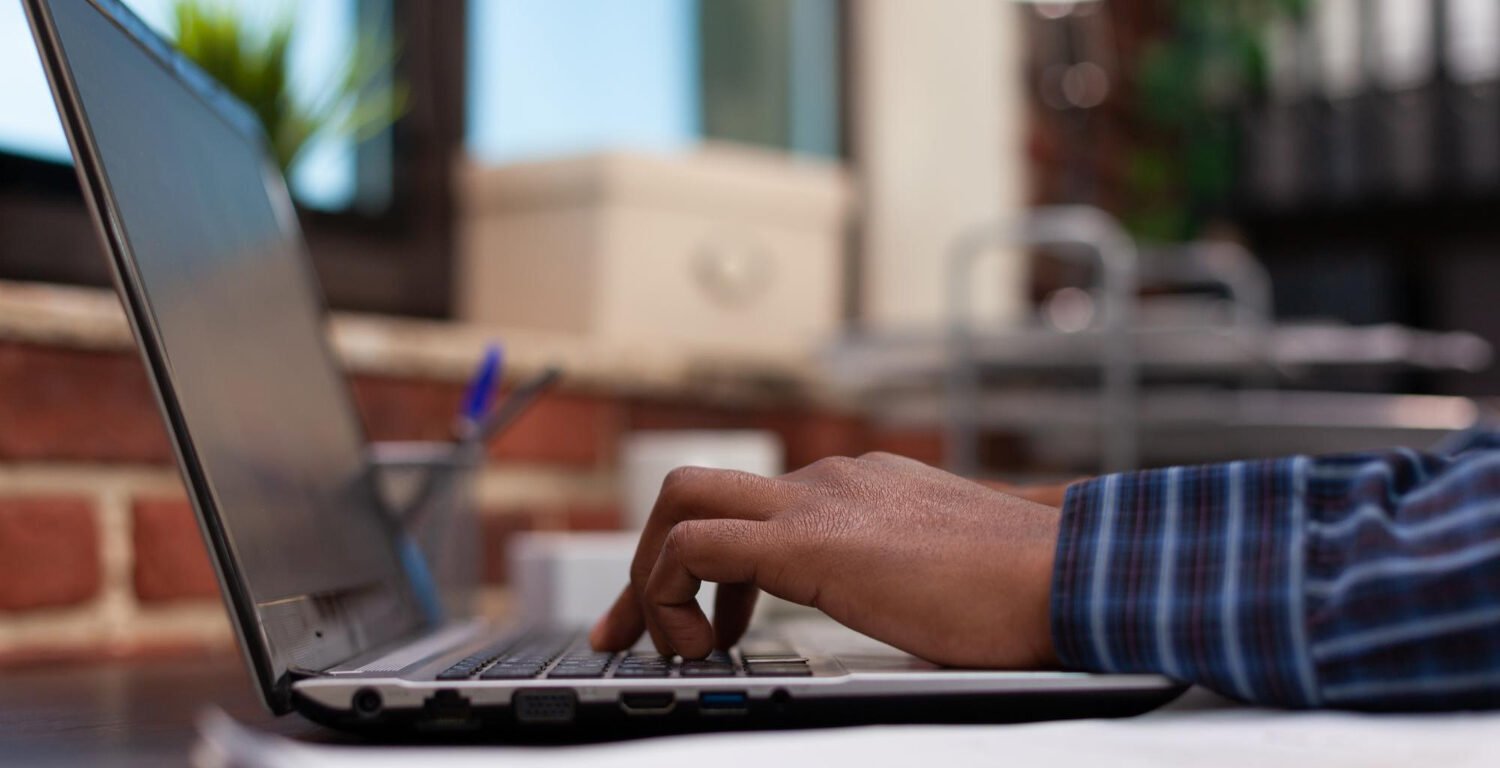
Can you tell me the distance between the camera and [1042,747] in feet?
1.00

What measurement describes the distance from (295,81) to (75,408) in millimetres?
294

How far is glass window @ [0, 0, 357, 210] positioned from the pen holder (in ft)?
0.71

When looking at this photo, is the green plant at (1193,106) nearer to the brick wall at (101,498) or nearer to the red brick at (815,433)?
the red brick at (815,433)

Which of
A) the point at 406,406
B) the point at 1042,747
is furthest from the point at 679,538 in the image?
the point at 406,406

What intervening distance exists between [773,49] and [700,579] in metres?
1.24

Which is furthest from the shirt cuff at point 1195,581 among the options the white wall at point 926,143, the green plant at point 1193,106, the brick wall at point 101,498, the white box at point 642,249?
the green plant at point 1193,106

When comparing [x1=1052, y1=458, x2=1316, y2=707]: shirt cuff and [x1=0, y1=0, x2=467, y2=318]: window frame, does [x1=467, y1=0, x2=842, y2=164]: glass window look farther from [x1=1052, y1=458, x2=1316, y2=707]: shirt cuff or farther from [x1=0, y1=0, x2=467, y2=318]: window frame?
[x1=1052, y1=458, x2=1316, y2=707]: shirt cuff

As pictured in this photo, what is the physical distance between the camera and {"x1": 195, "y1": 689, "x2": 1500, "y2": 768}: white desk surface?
0.86ft

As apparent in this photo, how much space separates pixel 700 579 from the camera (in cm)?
40

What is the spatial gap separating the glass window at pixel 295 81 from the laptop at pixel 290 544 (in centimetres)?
13

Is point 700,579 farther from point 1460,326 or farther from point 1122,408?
point 1460,326

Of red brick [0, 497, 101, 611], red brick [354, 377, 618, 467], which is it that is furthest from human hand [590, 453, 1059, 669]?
red brick [354, 377, 618, 467]

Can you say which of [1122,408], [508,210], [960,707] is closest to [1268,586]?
[960,707]

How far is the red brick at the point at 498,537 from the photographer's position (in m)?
1.03
